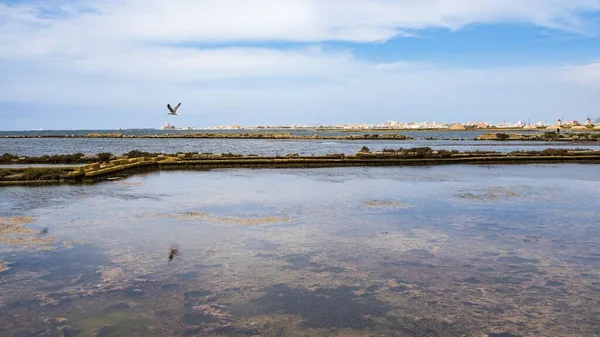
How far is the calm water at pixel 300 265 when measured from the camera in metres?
6.16

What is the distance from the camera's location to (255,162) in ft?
98.4

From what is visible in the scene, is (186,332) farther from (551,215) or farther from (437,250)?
(551,215)

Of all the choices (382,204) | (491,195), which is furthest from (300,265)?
(491,195)

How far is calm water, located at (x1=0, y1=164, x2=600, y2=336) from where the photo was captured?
20.2ft

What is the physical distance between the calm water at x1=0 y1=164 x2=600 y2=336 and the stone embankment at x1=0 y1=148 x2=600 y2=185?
17.0 ft

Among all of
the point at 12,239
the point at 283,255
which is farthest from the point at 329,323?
the point at 12,239

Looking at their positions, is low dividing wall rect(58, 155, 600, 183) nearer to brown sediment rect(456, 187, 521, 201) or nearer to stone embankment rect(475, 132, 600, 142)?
brown sediment rect(456, 187, 521, 201)

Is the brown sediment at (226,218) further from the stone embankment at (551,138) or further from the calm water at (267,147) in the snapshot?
the stone embankment at (551,138)

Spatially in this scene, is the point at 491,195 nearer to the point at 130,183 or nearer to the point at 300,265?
the point at 300,265

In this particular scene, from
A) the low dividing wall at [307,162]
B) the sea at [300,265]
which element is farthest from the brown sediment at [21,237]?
the low dividing wall at [307,162]

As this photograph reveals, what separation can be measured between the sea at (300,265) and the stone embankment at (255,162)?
501 centimetres

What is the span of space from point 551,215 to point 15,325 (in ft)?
40.9

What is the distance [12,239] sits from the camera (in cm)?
1025

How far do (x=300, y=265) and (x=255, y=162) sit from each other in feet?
71.6
